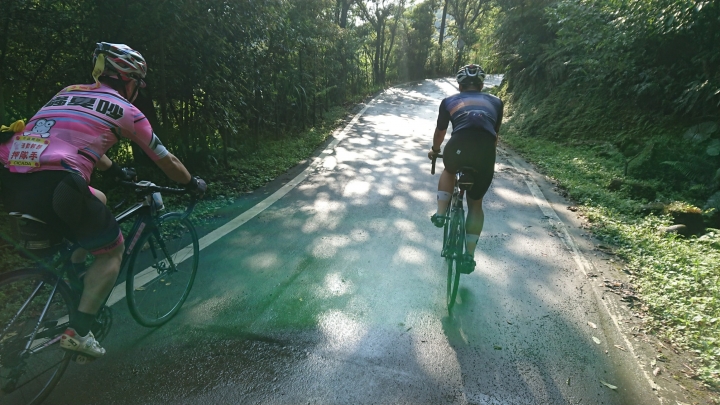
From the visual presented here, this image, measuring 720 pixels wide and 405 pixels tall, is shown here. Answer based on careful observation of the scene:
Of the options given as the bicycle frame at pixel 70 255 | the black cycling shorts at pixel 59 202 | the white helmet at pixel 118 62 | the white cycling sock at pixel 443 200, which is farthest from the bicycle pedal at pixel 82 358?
the white cycling sock at pixel 443 200

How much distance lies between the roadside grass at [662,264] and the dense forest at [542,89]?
2 centimetres

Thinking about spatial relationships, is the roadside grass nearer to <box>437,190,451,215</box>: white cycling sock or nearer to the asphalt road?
the asphalt road

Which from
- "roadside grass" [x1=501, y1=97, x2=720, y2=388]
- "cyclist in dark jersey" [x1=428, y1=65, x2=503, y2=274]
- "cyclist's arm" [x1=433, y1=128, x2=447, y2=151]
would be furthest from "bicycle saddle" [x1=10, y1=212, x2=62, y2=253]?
"roadside grass" [x1=501, y1=97, x2=720, y2=388]

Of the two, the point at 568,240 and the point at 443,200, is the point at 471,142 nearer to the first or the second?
the point at 443,200

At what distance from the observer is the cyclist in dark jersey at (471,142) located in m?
4.16

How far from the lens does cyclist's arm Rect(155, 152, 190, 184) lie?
3.07 m

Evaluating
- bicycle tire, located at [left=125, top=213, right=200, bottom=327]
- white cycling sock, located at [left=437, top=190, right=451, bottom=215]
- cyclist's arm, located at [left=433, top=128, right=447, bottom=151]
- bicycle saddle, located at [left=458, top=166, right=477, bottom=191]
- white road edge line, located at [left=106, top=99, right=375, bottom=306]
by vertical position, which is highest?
cyclist's arm, located at [left=433, top=128, right=447, bottom=151]

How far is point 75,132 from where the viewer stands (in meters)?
2.65

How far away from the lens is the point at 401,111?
20.7 metres

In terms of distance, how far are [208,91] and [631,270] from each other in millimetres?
7251

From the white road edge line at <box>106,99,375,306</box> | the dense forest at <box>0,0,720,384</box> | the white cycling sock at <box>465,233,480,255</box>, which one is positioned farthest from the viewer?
the dense forest at <box>0,0,720,384</box>

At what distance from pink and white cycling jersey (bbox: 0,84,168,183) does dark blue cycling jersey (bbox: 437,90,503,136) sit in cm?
275

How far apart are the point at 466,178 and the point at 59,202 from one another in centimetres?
318

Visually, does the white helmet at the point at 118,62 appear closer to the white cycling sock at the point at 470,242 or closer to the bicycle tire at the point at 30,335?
the bicycle tire at the point at 30,335
